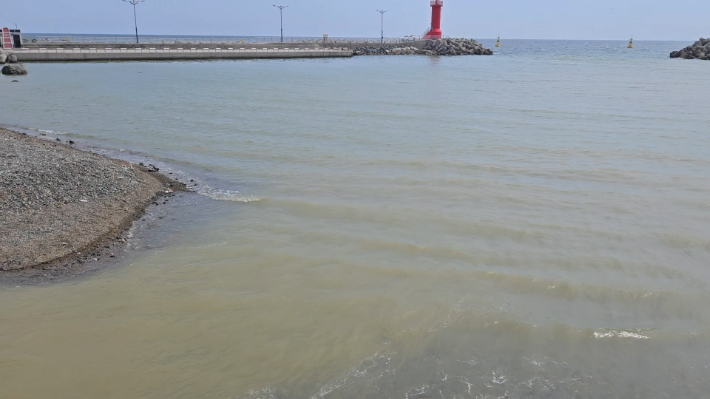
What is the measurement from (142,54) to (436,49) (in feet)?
163

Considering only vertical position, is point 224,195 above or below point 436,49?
below

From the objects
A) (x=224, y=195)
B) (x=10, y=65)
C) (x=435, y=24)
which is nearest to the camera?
(x=224, y=195)

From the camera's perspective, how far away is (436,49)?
91.8 m

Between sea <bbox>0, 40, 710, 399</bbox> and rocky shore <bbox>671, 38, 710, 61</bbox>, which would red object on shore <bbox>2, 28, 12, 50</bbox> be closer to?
sea <bbox>0, 40, 710, 399</bbox>

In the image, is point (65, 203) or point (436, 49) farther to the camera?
point (436, 49)

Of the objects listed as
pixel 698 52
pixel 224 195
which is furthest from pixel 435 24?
pixel 224 195

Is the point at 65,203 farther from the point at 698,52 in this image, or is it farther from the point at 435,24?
the point at 435,24

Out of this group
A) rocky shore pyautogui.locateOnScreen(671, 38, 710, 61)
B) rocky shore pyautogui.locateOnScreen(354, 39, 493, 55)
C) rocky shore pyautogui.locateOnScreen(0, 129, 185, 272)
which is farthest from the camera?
rocky shore pyautogui.locateOnScreen(354, 39, 493, 55)

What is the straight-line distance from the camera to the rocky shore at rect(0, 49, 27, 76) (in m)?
38.2

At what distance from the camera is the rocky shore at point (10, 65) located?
125ft

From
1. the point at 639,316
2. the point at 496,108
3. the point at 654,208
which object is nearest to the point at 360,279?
the point at 639,316

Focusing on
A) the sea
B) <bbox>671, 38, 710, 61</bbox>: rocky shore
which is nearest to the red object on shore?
the sea

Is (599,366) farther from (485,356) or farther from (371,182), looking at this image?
(371,182)

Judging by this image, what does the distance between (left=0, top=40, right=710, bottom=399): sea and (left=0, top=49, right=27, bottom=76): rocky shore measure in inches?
1033
